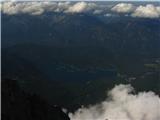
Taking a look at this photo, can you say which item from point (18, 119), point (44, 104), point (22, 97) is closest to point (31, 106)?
point (22, 97)

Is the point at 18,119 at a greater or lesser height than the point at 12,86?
lesser

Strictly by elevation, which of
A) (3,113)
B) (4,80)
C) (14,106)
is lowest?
(3,113)

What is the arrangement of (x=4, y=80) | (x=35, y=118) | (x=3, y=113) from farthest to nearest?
(x=4, y=80)
(x=35, y=118)
(x=3, y=113)

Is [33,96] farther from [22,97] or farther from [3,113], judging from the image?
[3,113]

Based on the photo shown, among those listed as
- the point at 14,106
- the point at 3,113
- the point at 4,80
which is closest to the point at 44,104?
the point at 4,80

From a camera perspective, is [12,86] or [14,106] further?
[12,86]

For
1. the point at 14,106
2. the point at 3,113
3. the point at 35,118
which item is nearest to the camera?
the point at 3,113
